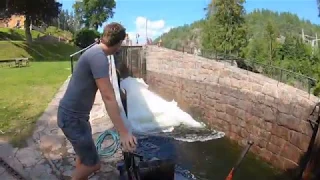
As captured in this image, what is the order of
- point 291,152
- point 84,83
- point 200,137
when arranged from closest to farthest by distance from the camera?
point 84,83
point 291,152
point 200,137

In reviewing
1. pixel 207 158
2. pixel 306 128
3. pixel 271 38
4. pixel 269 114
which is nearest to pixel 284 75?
pixel 269 114

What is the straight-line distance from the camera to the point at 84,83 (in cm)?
270

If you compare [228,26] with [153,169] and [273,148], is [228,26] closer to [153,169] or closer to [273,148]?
[273,148]

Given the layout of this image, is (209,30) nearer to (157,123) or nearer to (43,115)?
(157,123)

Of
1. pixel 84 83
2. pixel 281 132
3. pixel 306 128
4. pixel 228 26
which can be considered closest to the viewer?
pixel 84 83

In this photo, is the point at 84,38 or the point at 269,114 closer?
the point at 269,114

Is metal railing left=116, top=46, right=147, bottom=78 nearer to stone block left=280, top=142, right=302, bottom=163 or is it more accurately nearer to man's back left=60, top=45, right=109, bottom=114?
stone block left=280, top=142, right=302, bottom=163

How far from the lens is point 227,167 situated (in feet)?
27.0

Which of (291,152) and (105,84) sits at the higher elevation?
(105,84)

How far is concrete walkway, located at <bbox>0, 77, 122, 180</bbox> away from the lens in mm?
4273

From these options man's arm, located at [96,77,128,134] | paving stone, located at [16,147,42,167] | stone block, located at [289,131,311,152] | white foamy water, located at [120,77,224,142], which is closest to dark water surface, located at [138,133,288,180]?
→ white foamy water, located at [120,77,224,142]

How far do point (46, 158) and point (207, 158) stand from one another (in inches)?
191

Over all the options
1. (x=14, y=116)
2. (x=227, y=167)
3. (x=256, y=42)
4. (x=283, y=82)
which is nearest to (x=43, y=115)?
(x=14, y=116)

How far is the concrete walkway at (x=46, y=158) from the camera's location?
4273 mm
